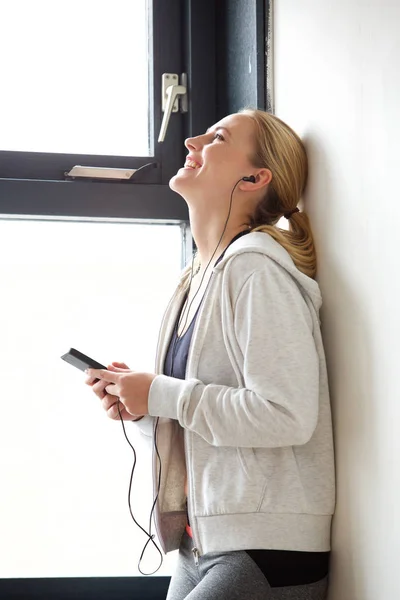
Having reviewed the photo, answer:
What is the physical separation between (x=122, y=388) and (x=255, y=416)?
26cm

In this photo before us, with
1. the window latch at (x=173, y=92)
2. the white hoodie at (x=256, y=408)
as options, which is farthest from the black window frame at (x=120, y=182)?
the white hoodie at (x=256, y=408)

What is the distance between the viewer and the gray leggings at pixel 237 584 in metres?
1.21

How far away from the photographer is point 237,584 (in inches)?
47.9

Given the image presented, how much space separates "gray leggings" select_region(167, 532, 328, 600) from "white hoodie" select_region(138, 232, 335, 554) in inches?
0.8

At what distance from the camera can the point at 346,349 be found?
126 centimetres

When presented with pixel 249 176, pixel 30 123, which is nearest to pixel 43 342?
pixel 30 123

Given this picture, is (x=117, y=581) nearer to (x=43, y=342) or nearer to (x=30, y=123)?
(x=43, y=342)

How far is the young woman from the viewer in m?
1.23

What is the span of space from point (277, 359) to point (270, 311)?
3.3 inches

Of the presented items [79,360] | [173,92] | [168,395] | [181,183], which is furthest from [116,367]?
[173,92]

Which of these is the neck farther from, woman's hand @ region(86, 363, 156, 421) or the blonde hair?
woman's hand @ region(86, 363, 156, 421)

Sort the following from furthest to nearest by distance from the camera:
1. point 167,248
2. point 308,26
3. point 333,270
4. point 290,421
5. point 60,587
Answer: point 167,248 → point 60,587 → point 308,26 → point 333,270 → point 290,421

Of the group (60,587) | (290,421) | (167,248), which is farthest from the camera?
(167,248)

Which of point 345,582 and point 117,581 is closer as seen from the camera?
point 345,582
